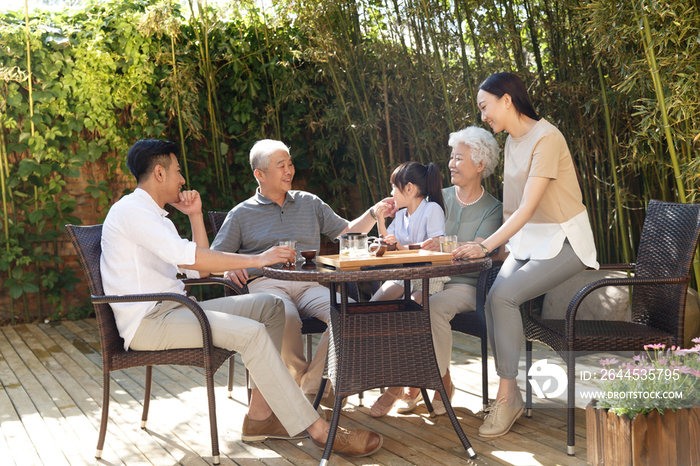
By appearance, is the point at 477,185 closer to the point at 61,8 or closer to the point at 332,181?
the point at 332,181

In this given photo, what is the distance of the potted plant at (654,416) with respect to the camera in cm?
188

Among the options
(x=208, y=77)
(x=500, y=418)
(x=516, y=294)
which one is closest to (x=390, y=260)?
(x=516, y=294)

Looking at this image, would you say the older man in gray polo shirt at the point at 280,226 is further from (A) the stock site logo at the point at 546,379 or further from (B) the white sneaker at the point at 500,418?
(A) the stock site logo at the point at 546,379

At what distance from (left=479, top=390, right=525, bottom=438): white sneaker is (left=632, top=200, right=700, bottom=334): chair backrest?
0.63 meters

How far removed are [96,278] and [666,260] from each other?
7.27 ft

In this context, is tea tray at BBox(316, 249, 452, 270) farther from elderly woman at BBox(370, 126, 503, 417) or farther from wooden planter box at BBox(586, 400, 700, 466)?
wooden planter box at BBox(586, 400, 700, 466)

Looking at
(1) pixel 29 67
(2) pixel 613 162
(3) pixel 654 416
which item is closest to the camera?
(3) pixel 654 416

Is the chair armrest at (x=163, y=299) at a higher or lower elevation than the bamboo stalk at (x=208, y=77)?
lower

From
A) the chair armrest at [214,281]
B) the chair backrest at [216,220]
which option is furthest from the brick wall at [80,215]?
the chair armrest at [214,281]

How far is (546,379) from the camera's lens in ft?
9.71

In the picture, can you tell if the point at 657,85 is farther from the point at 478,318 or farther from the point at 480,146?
the point at 478,318

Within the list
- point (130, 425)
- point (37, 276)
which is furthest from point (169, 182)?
A: point (37, 276)

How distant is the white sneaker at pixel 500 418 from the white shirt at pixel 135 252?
4.48ft

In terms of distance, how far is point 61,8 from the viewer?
5.42 metres
